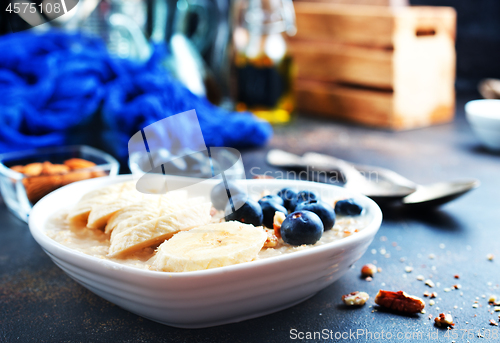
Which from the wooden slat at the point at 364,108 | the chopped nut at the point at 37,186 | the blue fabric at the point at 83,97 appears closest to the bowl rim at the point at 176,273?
the chopped nut at the point at 37,186

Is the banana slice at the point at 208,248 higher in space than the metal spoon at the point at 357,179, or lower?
higher

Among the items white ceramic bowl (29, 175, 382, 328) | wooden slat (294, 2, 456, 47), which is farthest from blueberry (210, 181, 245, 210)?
wooden slat (294, 2, 456, 47)

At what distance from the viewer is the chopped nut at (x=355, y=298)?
0.47 meters

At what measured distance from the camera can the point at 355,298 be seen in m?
0.48

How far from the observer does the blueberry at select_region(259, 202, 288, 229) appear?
0.52 metres

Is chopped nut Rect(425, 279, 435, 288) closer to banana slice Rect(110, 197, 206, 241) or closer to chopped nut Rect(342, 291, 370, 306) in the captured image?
chopped nut Rect(342, 291, 370, 306)

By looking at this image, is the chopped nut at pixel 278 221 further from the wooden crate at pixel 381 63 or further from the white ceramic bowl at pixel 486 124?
the wooden crate at pixel 381 63

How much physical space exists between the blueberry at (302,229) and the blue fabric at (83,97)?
59 cm

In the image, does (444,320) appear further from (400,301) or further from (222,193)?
(222,193)

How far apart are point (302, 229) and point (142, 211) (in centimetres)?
16

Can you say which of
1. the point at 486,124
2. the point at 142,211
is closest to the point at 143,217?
the point at 142,211

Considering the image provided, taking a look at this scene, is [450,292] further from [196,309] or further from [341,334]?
[196,309]

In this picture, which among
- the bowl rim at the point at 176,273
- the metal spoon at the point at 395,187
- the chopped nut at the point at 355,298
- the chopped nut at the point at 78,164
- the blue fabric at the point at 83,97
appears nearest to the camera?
the bowl rim at the point at 176,273

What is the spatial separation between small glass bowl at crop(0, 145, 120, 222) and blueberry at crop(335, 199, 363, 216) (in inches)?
16.1
